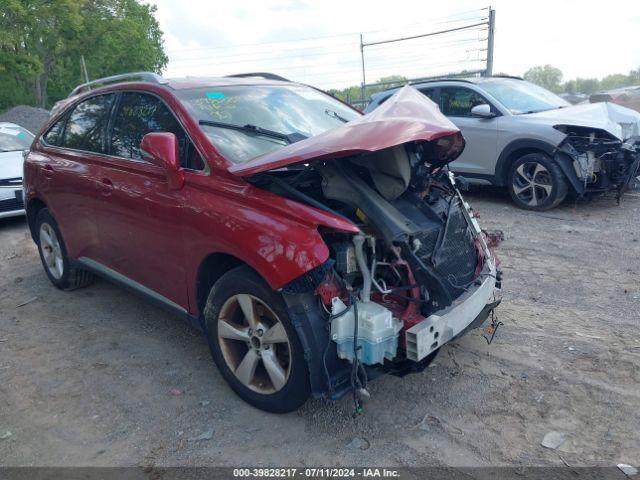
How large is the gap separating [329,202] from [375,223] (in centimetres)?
37

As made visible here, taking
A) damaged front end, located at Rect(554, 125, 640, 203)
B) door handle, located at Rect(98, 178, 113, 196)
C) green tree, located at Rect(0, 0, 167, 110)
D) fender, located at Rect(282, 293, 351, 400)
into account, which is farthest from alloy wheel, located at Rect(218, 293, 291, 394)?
green tree, located at Rect(0, 0, 167, 110)

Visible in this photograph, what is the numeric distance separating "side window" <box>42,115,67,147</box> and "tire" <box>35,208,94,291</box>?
0.64m

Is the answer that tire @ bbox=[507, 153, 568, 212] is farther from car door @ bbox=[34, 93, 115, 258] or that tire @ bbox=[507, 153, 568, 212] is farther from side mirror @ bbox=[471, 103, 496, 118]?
car door @ bbox=[34, 93, 115, 258]

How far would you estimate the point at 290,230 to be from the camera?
273 cm

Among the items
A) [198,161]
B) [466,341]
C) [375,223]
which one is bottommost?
[466,341]

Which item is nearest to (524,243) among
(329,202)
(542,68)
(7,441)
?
(329,202)

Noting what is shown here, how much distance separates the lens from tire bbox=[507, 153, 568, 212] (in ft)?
22.8

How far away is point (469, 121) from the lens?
794 centimetres

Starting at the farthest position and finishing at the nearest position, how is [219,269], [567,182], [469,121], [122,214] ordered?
[469,121] < [567,182] < [122,214] < [219,269]

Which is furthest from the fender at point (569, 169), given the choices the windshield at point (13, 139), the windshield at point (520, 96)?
the windshield at point (13, 139)

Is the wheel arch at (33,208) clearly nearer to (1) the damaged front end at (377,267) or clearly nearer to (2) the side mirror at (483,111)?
(1) the damaged front end at (377,267)

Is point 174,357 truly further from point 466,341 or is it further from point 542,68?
point 542,68

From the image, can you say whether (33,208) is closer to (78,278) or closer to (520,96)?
(78,278)

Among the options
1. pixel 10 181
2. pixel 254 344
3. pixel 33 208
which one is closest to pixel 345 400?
pixel 254 344
